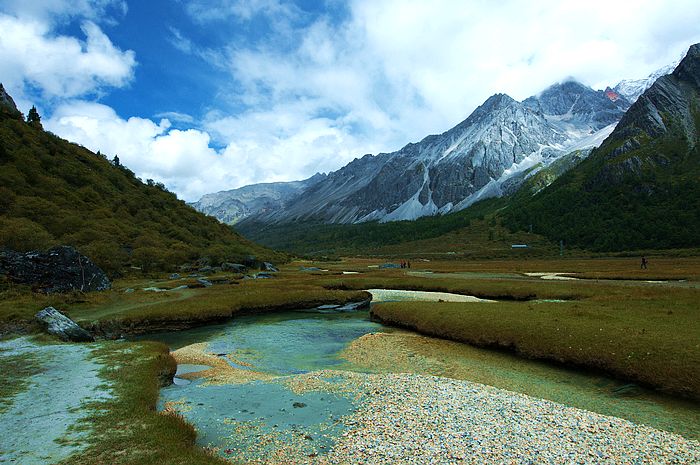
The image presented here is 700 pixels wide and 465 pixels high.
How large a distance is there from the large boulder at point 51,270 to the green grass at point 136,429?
1429 inches

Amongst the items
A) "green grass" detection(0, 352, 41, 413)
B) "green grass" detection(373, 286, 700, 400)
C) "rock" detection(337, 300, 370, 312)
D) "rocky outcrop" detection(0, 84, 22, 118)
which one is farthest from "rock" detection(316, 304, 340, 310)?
"rocky outcrop" detection(0, 84, 22, 118)

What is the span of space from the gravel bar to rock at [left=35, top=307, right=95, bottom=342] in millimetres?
27700

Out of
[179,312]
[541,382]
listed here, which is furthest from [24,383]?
[541,382]

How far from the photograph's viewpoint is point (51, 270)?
5234 centimetres

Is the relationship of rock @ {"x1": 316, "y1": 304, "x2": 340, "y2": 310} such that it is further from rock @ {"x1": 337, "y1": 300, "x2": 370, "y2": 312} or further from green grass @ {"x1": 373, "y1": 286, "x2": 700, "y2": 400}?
green grass @ {"x1": 373, "y1": 286, "x2": 700, "y2": 400}

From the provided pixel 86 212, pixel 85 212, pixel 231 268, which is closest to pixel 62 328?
pixel 231 268

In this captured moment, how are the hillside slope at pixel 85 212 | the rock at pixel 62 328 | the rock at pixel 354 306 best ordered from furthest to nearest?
1. the hillside slope at pixel 85 212
2. the rock at pixel 354 306
3. the rock at pixel 62 328

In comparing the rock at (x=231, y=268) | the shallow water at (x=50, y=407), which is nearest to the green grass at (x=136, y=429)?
the shallow water at (x=50, y=407)

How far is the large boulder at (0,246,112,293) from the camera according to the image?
166 feet

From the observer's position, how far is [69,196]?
97.6 m

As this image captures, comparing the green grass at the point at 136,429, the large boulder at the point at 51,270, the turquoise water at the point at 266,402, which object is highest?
the large boulder at the point at 51,270

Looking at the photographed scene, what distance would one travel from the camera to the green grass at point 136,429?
44.6 feet

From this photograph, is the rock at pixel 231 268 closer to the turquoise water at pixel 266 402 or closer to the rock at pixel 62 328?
the turquoise water at pixel 266 402

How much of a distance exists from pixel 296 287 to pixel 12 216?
58.3 metres
